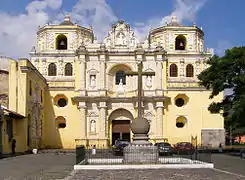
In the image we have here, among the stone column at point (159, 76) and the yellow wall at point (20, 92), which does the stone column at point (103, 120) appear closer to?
the stone column at point (159, 76)

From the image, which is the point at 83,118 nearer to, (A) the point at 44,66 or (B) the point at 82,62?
(B) the point at 82,62

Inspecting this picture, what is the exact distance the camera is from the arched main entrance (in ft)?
145

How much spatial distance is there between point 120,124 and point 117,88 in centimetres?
387

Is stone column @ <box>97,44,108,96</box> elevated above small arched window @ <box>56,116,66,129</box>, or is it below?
above

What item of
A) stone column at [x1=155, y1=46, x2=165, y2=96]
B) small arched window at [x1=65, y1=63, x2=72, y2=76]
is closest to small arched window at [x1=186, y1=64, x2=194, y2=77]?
stone column at [x1=155, y1=46, x2=165, y2=96]

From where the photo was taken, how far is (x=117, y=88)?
44.8 metres

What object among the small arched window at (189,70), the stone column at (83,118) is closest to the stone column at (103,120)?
the stone column at (83,118)

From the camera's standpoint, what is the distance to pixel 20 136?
33156 millimetres

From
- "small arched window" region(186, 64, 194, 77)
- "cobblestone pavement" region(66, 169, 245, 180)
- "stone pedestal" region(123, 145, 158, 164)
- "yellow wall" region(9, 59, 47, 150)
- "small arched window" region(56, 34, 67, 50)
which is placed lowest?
"cobblestone pavement" region(66, 169, 245, 180)

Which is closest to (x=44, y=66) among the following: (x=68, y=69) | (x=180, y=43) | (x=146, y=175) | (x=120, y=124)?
(x=68, y=69)

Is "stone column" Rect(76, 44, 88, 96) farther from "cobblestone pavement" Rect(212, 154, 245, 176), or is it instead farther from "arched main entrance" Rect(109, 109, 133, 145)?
"cobblestone pavement" Rect(212, 154, 245, 176)

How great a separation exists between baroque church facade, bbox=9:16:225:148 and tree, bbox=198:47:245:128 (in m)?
11.8

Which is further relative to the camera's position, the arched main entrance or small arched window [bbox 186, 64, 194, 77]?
small arched window [bbox 186, 64, 194, 77]

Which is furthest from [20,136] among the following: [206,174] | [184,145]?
[206,174]
